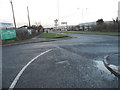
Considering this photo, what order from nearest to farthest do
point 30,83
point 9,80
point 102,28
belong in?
1. point 30,83
2. point 9,80
3. point 102,28

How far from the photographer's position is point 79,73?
15.5 ft

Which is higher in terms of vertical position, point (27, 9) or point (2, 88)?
point (27, 9)

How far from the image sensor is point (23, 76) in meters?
4.56

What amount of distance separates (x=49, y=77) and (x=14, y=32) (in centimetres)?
1721

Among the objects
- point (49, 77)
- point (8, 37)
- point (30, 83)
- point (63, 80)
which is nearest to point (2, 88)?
point (30, 83)

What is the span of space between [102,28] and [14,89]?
→ 164ft

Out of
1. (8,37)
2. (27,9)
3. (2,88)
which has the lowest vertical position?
(2,88)

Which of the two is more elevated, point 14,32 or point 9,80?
point 14,32

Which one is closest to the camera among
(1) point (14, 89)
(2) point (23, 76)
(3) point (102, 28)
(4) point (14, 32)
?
(1) point (14, 89)

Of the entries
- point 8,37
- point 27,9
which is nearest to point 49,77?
point 8,37

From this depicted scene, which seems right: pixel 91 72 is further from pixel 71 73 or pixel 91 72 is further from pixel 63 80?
pixel 63 80

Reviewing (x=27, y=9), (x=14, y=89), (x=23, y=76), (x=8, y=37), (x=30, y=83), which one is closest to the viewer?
(x=14, y=89)

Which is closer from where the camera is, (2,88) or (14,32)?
(2,88)

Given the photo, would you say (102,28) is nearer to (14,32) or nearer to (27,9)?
(27,9)
